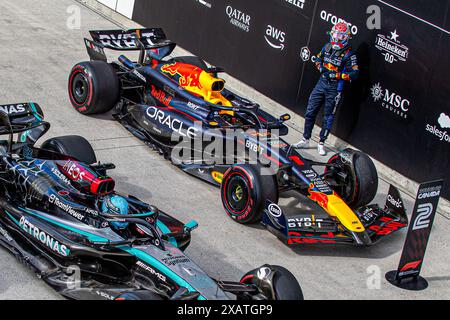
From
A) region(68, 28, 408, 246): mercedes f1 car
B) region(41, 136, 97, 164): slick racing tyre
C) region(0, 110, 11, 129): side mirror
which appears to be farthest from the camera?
region(68, 28, 408, 246): mercedes f1 car

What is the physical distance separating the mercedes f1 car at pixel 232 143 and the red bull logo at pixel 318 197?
12 mm

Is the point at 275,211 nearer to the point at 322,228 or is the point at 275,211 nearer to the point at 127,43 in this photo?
the point at 322,228

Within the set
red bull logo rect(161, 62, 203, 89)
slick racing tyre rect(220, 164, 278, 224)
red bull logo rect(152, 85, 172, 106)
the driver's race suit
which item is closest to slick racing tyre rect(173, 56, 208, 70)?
red bull logo rect(161, 62, 203, 89)

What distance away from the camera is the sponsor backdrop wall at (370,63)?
11680 millimetres

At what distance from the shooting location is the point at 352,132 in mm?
12922

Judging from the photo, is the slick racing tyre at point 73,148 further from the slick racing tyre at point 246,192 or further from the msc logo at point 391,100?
the msc logo at point 391,100

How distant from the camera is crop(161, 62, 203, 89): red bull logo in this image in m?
12.3

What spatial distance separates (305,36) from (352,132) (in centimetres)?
174

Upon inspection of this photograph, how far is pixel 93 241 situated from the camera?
8.33m

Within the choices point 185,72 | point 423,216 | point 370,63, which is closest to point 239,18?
point 185,72

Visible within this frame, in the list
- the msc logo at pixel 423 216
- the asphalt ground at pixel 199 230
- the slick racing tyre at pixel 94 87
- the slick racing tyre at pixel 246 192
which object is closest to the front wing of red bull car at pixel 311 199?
the slick racing tyre at pixel 246 192

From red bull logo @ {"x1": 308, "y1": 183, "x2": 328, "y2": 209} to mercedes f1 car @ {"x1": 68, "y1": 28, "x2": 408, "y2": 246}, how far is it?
1cm

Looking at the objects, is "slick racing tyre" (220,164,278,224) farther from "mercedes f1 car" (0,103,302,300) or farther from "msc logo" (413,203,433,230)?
"msc logo" (413,203,433,230)
